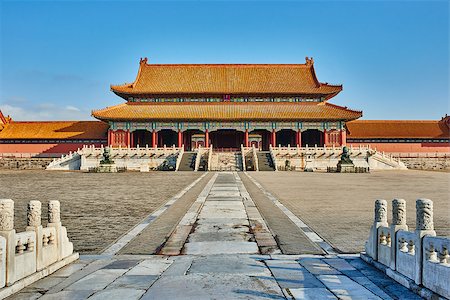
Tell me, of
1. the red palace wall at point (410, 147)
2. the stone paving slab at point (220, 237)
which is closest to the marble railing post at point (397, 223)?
the stone paving slab at point (220, 237)

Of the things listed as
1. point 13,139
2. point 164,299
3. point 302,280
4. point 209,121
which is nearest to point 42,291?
point 164,299

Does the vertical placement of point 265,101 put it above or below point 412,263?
above

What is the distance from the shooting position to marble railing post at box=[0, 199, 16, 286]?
17.3ft

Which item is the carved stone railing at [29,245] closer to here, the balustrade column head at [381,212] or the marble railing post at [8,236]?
the marble railing post at [8,236]

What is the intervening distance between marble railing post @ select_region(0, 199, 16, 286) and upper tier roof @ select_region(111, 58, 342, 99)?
4519cm

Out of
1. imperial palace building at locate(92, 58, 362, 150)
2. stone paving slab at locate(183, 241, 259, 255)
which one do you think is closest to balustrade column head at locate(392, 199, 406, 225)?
stone paving slab at locate(183, 241, 259, 255)

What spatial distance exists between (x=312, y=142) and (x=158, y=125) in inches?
729

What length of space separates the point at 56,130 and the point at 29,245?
47.8 meters

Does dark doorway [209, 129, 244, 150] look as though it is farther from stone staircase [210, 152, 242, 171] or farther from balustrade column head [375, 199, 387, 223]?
balustrade column head [375, 199, 387, 223]

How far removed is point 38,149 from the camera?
162ft

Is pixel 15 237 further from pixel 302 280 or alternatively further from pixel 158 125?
pixel 158 125

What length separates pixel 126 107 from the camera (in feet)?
163

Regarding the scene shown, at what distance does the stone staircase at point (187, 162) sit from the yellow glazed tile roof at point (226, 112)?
6110 mm

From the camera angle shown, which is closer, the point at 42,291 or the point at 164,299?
the point at 164,299
